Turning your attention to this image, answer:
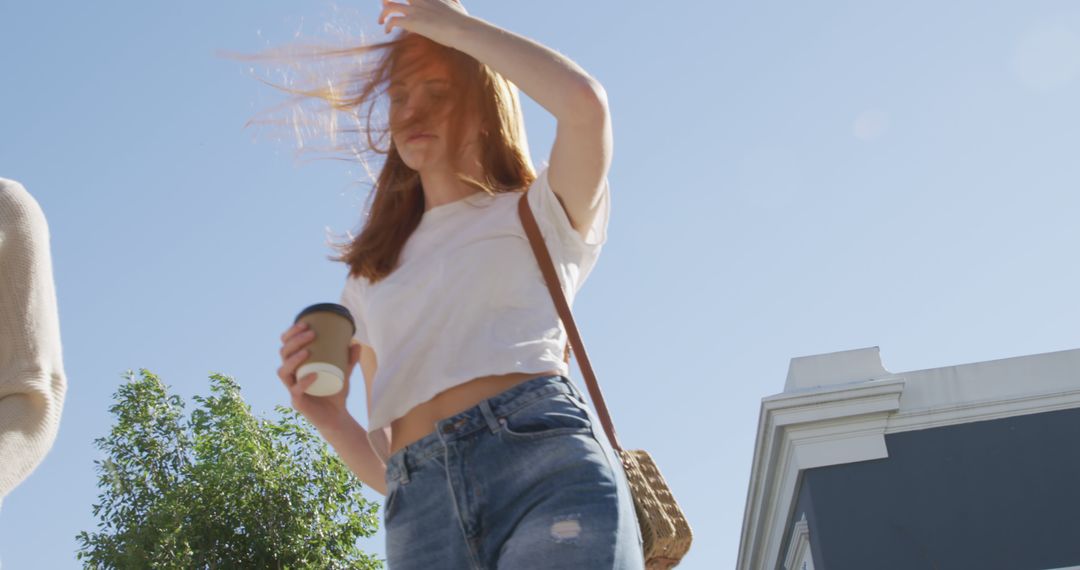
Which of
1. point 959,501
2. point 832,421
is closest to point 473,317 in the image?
point 832,421

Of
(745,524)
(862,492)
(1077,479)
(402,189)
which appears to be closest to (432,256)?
(402,189)

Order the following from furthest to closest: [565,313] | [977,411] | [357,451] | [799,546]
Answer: [799,546]
[977,411]
[357,451]
[565,313]

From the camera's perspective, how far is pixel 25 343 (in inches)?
82.4

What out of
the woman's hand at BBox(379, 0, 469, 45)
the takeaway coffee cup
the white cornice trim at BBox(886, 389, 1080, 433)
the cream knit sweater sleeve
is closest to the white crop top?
the takeaway coffee cup

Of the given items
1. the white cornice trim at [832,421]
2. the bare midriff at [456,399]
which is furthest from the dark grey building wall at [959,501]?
the bare midriff at [456,399]

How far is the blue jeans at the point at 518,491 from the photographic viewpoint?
1.85 m

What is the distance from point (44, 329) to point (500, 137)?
3.01ft

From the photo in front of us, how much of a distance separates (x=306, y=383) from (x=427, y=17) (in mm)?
670

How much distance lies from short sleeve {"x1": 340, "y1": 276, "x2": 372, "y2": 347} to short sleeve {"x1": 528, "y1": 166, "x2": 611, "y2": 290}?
1.37 ft

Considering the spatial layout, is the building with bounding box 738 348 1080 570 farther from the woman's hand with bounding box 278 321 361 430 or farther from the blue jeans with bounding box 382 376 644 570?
the blue jeans with bounding box 382 376 644 570

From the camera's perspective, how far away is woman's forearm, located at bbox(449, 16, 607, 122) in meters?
2.06

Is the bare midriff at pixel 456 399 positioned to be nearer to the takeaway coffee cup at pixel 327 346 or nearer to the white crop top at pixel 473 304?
the white crop top at pixel 473 304

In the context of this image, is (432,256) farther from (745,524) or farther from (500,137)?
(745,524)

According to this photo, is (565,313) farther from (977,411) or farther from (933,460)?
(977,411)
